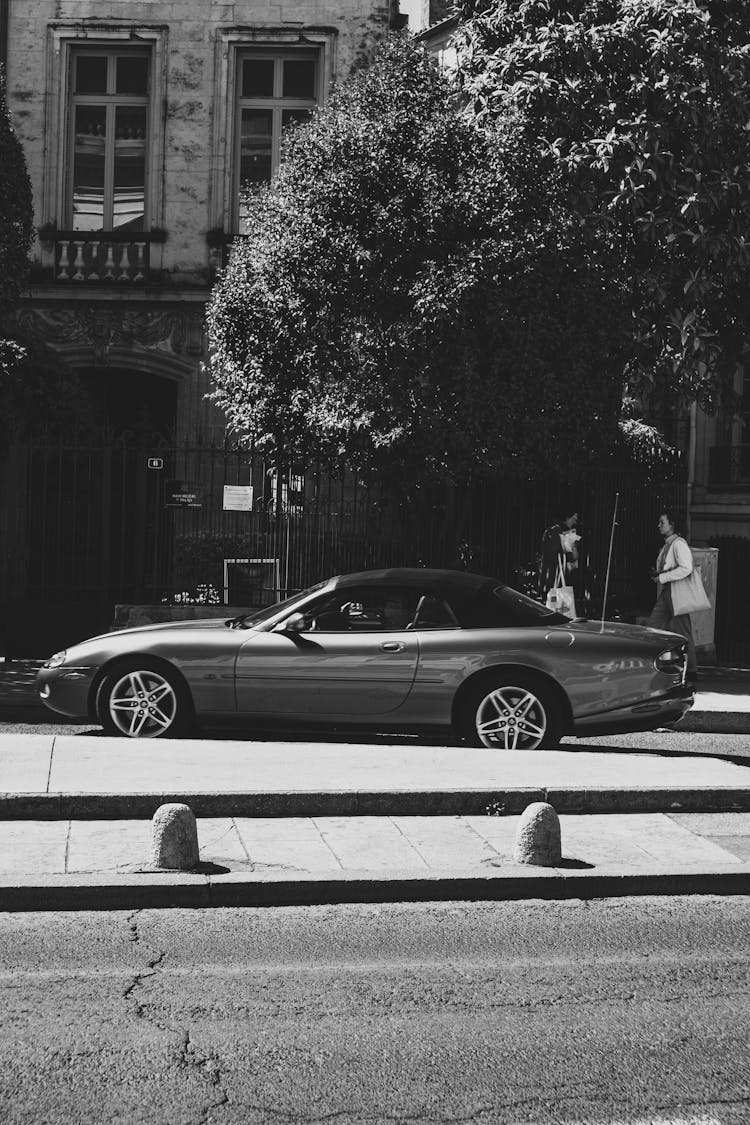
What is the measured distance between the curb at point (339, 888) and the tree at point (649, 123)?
1001cm

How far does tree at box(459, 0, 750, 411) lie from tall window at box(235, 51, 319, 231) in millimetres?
5463

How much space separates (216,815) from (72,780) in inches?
39.9

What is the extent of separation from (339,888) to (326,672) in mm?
3956

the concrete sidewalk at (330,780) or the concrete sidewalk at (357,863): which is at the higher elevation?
the concrete sidewalk at (330,780)

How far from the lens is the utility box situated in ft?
58.0

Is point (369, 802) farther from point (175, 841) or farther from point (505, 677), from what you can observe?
point (505, 677)

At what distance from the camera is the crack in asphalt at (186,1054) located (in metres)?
3.99

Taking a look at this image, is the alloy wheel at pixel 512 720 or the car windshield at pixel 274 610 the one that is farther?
the car windshield at pixel 274 610

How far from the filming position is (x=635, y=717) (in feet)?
33.7

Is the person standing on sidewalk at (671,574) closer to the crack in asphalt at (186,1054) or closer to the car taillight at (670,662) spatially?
the car taillight at (670,662)

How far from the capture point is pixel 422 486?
54.1ft

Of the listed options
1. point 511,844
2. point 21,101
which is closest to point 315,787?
point 511,844

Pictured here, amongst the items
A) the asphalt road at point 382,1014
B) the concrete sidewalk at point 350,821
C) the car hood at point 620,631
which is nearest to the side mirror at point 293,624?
the concrete sidewalk at point 350,821

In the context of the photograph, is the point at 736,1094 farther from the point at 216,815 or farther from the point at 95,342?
the point at 95,342
